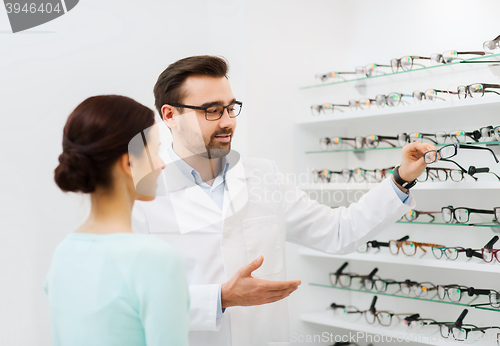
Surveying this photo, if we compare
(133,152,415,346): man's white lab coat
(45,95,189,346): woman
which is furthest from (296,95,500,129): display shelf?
(45,95,189,346): woman

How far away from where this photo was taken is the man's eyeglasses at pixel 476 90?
74.2 inches

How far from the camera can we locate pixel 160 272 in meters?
0.85

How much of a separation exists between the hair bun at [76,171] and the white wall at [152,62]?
1027 mm

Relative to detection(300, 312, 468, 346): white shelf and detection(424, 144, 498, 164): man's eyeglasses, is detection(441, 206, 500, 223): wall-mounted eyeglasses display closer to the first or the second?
detection(424, 144, 498, 164): man's eyeglasses

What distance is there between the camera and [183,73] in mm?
1631

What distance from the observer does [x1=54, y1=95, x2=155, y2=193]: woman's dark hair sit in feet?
2.95

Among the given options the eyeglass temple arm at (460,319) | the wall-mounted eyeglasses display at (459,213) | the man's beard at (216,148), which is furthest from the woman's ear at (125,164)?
the eyeglass temple arm at (460,319)

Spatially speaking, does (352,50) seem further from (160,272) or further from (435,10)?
(160,272)

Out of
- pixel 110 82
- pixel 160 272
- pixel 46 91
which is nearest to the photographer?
pixel 160 272

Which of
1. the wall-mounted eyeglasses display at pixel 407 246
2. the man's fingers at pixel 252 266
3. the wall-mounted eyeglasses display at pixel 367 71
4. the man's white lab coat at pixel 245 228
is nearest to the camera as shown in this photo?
the man's fingers at pixel 252 266

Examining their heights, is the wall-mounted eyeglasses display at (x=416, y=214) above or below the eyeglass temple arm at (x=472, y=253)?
above

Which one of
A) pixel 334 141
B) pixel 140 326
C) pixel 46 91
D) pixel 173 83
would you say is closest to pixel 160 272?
pixel 140 326

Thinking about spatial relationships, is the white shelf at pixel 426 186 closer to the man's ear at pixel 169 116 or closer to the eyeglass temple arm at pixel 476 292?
the eyeglass temple arm at pixel 476 292

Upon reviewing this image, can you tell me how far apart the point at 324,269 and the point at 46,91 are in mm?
1609
